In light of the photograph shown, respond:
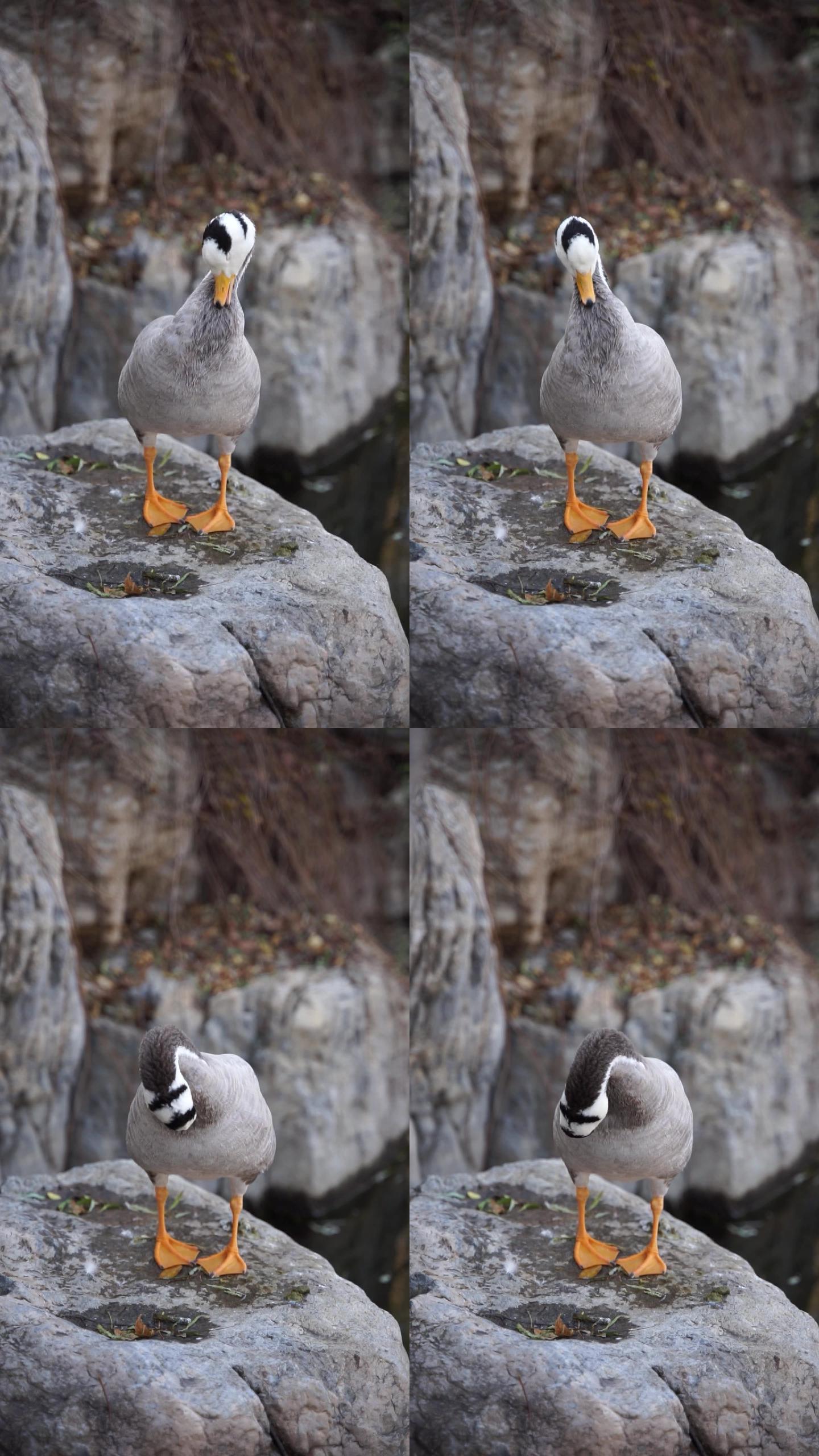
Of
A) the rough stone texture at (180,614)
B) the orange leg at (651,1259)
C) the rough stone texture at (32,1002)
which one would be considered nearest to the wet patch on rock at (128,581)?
the rough stone texture at (180,614)

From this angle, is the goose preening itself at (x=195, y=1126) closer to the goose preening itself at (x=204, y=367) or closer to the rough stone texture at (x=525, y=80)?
the goose preening itself at (x=204, y=367)

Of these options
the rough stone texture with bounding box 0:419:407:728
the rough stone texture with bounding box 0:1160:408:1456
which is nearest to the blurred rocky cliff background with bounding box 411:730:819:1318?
the rough stone texture with bounding box 0:419:407:728

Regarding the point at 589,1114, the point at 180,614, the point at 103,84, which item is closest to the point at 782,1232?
the point at 589,1114

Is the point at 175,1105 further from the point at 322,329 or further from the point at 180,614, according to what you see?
the point at 322,329

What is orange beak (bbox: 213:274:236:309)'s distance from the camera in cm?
245

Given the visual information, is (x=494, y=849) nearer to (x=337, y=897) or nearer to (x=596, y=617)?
(x=337, y=897)

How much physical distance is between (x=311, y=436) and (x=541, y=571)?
0.50 m

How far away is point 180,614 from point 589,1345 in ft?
4.79

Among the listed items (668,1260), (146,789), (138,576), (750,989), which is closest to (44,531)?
(138,576)

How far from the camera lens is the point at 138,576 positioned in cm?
258

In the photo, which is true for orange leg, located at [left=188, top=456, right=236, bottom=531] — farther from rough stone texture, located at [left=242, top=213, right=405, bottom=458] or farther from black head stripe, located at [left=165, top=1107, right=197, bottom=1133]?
black head stripe, located at [left=165, top=1107, right=197, bottom=1133]

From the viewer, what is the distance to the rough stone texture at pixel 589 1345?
2529mm

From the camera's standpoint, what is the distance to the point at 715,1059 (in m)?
2.67

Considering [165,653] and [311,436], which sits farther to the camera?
[311,436]
